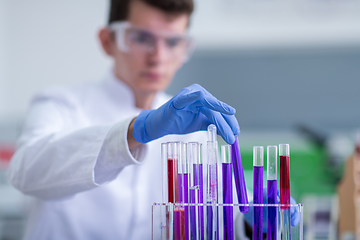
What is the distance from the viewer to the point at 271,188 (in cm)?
69

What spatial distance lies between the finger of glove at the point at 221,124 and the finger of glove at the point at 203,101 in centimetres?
3

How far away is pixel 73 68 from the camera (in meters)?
3.50

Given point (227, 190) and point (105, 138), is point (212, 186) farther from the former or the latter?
point (105, 138)

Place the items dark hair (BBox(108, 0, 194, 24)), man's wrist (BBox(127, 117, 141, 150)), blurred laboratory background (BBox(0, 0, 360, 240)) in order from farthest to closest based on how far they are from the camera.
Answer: blurred laboratory background (BBox(0, 0, 360, 240)) → dark hair (BBox(108, 0, 194, 24)) → man's wrist (BBox(127, 117, 141, 150))

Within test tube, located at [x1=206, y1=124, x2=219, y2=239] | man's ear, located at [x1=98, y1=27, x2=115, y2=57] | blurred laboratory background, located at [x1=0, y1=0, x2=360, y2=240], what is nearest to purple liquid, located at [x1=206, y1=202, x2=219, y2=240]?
test tube, located at [x1=206, y1=124, x2=219, y2=239]

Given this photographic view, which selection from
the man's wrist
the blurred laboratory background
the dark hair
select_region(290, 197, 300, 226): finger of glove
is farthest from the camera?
the blurred laboratory background

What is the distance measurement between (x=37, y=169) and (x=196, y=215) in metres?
0.50

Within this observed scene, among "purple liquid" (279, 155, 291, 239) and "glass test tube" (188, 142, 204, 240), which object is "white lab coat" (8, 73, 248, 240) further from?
"purple liquid" (279, 155, 291, 239)

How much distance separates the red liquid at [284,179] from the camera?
0.67m

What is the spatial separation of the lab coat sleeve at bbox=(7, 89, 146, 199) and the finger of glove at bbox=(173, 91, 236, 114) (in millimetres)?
152

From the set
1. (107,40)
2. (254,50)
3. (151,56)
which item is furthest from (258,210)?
(254,50)

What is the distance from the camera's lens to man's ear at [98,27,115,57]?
4.51ft

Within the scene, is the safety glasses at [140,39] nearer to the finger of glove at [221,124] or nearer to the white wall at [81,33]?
the finger of glove at [221,124]

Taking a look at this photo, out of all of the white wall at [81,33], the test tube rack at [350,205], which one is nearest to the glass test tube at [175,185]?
the test tube rack at [350,205]
